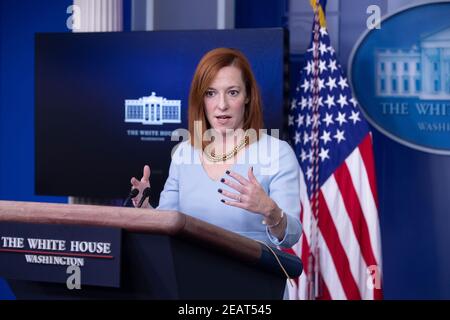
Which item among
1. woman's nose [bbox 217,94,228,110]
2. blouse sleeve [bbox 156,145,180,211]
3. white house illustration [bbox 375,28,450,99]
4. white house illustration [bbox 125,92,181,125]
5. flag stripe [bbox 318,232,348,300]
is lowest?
flag stripe [bbox 318,232,348,300]

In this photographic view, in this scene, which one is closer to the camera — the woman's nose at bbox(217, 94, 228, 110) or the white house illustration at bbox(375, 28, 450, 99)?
the woman's nose at bbox(217, 94, 228, 110)

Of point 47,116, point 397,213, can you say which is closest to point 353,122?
point 397,213

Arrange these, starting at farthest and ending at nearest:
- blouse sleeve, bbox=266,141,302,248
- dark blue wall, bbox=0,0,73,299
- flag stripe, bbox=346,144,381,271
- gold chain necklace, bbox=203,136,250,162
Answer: dark blue wall, bbox=0,0,73,299
flag stripe, bbox=346,144,381,271
gold chain necklace, bbox=203,136,250,162
blouse sleeve, bbox=266,141,302,248

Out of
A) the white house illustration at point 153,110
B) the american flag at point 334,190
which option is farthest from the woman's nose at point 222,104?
the white house illustration at point 153,110

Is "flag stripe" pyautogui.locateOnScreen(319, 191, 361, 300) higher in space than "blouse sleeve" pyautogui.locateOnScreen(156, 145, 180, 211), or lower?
lower

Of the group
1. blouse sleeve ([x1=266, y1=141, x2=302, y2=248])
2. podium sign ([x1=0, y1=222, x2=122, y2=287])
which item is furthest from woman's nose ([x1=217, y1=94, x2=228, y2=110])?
podium sign ([x1=0, y1=222, x2=122, y2=287])

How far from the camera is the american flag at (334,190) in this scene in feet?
11.2

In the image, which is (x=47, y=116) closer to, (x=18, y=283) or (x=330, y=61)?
(x=330, y=61)

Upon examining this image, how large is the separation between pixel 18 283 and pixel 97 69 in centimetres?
255

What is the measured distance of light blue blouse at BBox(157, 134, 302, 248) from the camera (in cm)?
188

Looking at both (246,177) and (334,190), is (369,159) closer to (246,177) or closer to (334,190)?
(334,190)

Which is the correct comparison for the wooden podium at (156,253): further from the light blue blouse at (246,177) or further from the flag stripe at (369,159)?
the flag stripe at (369,159)

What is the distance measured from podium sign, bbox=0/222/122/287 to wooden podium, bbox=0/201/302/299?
0.5 inches

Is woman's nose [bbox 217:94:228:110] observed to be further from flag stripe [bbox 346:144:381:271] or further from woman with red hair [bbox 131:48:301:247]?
flag stripe [bbox 346:144:381:271]
